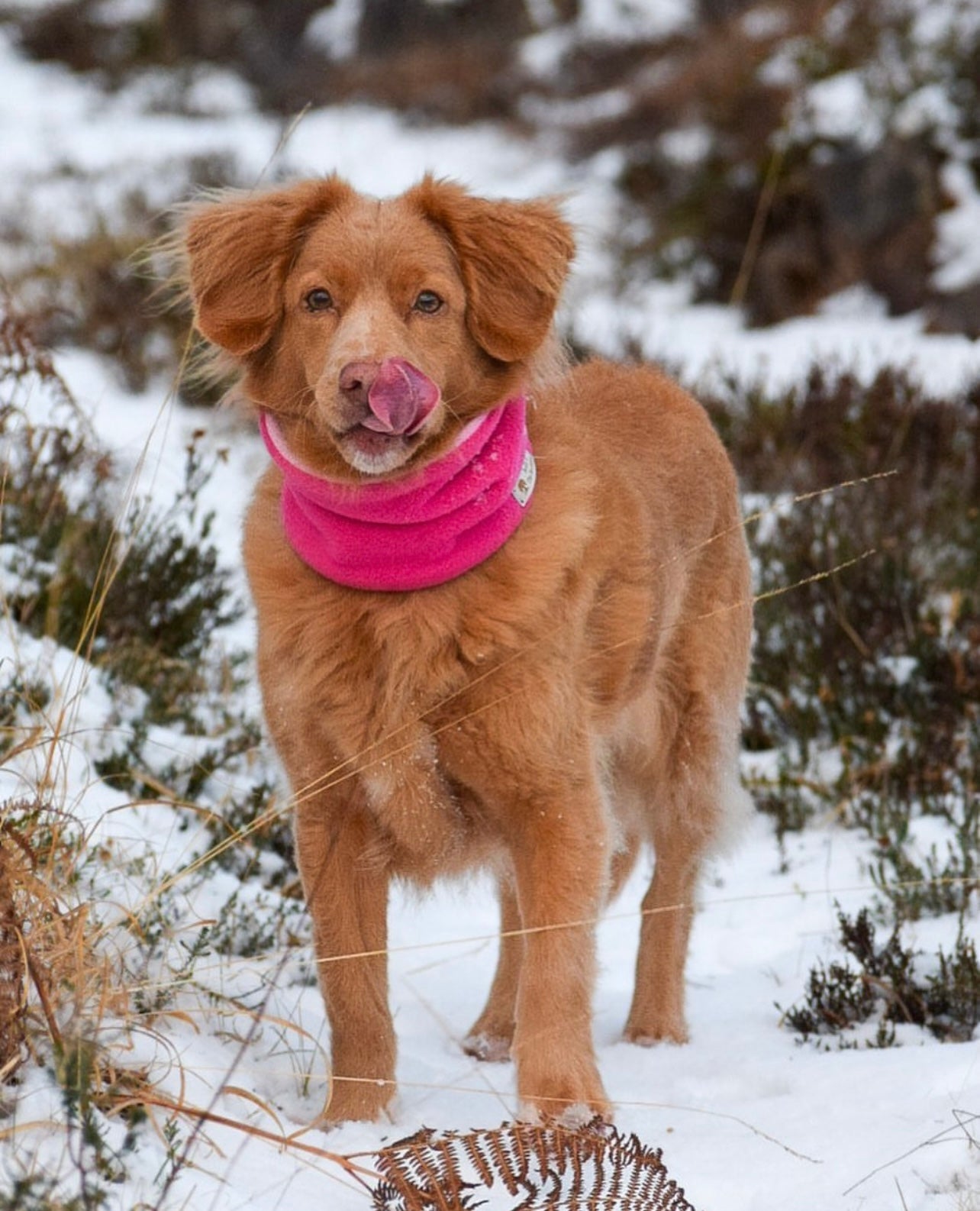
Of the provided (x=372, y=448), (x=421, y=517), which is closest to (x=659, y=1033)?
(x=421, y=517)

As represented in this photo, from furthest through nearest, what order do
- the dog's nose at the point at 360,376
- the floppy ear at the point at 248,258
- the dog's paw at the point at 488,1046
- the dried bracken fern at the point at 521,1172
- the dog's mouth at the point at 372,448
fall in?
the dog's paw at the point at 488,1046 → the floppy ear at the point at 248,258 → the dog's mouth at the point at 372,448 → the dog's nose at the point at 360,376 → the dried bracken fern at the point at 521,1172

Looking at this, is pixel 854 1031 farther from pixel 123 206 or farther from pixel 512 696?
pixel 123 206

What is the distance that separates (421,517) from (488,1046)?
1.45 m

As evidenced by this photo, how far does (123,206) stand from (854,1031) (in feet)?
33.8

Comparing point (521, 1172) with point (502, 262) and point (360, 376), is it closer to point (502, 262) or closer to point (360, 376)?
point (360, 376)

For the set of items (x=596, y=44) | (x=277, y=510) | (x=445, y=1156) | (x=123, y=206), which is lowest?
(x=445, y=1156)

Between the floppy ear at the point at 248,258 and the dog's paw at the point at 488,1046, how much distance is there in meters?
1.75

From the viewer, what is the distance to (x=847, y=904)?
15.4 ft

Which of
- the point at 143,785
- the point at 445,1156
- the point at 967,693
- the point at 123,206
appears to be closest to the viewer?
the point at 445,1156

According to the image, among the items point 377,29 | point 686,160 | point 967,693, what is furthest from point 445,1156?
point 377,29

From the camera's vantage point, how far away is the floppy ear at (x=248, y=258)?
328 centimetres

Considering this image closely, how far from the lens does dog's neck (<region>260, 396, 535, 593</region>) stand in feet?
10.5

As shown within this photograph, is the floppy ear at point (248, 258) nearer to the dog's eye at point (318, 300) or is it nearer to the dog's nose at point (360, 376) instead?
the dog's eye at point (318, 300)

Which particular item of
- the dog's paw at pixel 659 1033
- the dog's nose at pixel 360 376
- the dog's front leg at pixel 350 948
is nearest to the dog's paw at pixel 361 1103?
the dog's front leg at pixel 350 948
